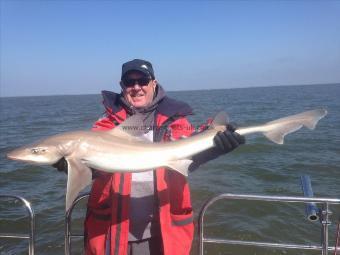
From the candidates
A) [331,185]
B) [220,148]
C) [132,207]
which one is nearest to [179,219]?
[132,207]

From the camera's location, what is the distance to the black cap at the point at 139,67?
4.51m

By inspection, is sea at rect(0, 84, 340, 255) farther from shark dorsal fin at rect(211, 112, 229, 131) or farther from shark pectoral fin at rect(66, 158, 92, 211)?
shark pectoral fin at rect(66, 158, 92, 211)

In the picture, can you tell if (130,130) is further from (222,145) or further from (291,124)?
(291,124)

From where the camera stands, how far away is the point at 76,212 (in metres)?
12.3

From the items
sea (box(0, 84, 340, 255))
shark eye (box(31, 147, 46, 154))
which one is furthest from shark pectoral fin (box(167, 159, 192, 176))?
sea (box(0, 84, 340, 255))

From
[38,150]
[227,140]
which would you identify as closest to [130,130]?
[38,150]

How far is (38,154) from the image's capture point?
384 centimetres

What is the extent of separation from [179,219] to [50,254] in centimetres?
692

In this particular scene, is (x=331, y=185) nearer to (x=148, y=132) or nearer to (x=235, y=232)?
(x=235, y=232)

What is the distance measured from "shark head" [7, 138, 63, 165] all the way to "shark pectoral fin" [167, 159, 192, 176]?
1.20 m

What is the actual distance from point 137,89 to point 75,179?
1399 millimetres

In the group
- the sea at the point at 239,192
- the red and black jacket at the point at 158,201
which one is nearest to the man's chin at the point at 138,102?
the red and black jacket at the point at 158,201

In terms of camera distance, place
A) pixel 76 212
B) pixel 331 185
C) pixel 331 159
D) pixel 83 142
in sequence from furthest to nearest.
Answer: pixel 331 159 < pixel 331 185 < pixel 76 212 < pixel 83 142

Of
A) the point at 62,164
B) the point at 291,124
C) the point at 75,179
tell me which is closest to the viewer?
the point at 75,179
